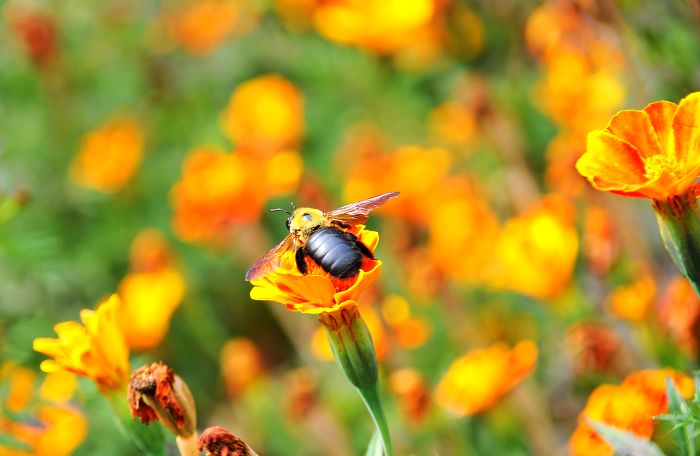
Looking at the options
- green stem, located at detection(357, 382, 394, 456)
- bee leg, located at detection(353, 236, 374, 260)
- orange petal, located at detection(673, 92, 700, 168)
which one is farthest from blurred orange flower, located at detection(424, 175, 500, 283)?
orange petal, located at detection(673, 92, 700, 168)

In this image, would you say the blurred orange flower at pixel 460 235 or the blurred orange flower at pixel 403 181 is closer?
the blurred orange flower at pixel 460 235

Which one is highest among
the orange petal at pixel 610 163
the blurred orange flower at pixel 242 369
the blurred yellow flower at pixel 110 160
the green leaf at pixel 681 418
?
the blurred yellow flower at pixel 110 160

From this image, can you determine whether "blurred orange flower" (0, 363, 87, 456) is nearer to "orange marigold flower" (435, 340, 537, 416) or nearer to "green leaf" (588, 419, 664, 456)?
"orange marigold flower" (435, 340, 537, 416)

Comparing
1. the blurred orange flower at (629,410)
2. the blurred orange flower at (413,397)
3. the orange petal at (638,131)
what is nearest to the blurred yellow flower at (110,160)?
the blurred orange flower at (413,397)

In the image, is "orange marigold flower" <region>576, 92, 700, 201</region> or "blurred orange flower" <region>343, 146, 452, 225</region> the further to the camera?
"blurred orange flower" <region>343, 146, 452, 225</region>

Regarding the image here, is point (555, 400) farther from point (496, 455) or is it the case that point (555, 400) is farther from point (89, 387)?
point (89, 387)

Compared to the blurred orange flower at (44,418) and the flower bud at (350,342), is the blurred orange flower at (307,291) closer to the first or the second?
the flower bud at (350,342)
